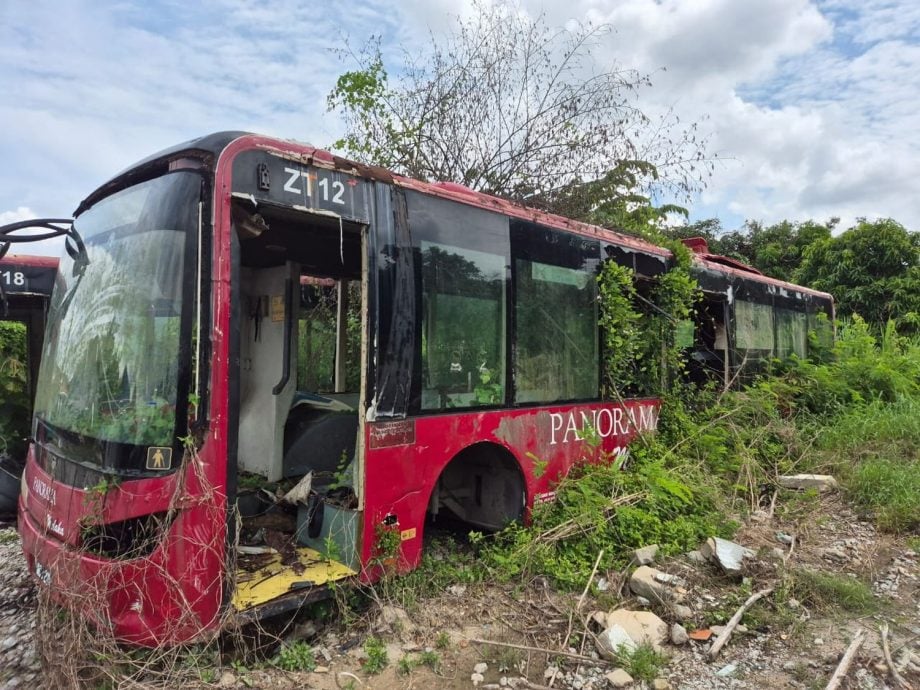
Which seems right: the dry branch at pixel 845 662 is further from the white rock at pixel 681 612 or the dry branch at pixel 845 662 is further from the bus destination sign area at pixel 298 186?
the bus destination sign area at pixel 298 186

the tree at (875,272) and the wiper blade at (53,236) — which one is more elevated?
the tree at (875,272)

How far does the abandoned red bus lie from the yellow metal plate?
0.01 metres

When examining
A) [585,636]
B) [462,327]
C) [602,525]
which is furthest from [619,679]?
[462,327]

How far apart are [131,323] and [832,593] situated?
442 centimetres

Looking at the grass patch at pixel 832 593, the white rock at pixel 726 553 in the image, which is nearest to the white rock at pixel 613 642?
the white rock at pixel 726 553

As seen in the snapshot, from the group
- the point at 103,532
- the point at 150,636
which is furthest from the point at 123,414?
the point at 150,636

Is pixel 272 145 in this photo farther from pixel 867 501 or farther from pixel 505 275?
pixel 867 501

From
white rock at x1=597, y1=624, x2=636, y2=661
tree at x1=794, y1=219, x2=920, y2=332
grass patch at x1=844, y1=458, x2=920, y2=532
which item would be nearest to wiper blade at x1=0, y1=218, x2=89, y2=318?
white rock at x1=597, y1=624, x2=636, y2=661

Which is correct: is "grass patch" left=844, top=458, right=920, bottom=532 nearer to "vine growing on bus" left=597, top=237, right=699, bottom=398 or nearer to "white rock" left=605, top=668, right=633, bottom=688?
"vine growing on bus" left=597, top=237, right=699, bottom=398

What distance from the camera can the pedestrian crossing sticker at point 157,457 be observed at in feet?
9.11

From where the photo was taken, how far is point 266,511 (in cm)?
421

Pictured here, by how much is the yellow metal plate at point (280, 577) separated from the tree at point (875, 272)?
52.3ft

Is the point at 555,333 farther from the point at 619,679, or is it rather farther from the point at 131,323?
the point at 131,323

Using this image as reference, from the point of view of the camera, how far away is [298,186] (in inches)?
127
